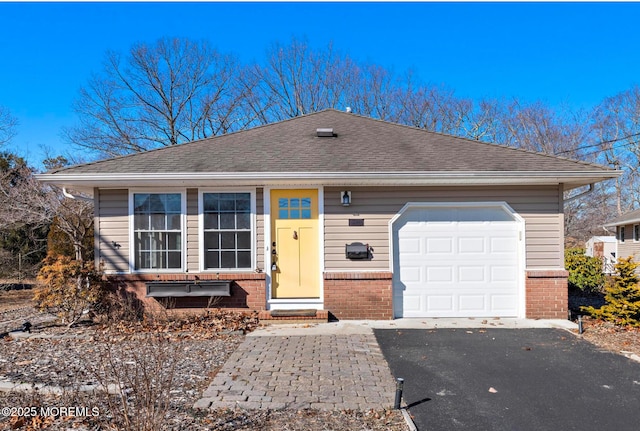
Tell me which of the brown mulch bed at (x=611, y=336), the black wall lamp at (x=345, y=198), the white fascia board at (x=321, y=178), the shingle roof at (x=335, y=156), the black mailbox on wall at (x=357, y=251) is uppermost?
the shingle roof at (x=335, y=156)

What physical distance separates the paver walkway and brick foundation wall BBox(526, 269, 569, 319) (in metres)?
3.35

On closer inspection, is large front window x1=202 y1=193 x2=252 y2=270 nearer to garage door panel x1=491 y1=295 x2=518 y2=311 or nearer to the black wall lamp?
the black wall lamp

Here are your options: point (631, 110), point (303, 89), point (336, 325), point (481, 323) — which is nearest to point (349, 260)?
point (336, 325)

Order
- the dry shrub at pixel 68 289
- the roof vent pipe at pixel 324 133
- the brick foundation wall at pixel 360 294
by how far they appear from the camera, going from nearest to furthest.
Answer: the dry shrub at pixel 68 289 < the brick foundation wall at pixel 360 294 < the roof vent pipe at pixel 324 133

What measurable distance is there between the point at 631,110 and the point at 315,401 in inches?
1292

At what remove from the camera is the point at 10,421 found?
350 cm

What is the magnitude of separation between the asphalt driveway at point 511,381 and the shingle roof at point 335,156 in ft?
9.66

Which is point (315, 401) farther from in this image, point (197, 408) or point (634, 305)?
point (634, 305)

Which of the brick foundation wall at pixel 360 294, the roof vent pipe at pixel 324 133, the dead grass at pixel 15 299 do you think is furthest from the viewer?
the dead grass at pixel 15 299

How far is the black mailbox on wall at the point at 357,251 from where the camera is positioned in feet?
24.4

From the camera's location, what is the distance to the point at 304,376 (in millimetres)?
4637

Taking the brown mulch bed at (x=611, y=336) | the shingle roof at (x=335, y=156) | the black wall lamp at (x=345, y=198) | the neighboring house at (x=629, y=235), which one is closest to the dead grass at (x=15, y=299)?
the shingle roof at (x=335, y=156)

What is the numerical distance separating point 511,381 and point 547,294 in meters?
3.52

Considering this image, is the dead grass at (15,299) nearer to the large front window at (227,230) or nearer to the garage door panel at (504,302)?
the large front window at (227,230)
